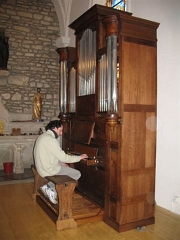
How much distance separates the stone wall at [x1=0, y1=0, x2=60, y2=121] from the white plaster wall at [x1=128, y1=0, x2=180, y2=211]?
4.26 metres

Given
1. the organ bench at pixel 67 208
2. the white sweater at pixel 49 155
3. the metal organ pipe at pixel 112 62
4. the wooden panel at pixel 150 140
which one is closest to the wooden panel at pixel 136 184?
the wooden panel at pixel 150 140

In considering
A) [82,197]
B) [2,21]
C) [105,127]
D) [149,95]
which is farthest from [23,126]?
[149,95]

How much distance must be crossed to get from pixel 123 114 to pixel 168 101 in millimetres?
1066

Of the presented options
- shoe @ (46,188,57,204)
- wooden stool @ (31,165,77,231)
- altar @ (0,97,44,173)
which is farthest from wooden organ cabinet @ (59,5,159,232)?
altar @ (0,97,44,173)

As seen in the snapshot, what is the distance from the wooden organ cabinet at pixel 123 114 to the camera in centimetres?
320

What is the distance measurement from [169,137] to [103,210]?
151 cm

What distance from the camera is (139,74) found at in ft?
10.9

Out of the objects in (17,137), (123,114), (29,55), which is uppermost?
(29,55)

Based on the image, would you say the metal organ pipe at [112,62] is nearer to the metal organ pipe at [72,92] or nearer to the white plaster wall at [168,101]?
the white plaster wall at [168,101]

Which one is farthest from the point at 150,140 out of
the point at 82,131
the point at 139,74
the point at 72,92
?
the point at 72,92

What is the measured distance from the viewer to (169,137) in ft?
12.6

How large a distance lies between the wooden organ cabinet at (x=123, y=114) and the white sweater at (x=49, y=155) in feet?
1.19

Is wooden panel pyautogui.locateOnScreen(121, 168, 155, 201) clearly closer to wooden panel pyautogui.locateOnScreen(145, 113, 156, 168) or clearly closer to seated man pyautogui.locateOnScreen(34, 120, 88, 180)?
wooden panel pyautogui.locateOnScreen(145, 113, 156, 168)

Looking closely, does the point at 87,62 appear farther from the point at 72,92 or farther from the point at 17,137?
the point at 17,137
